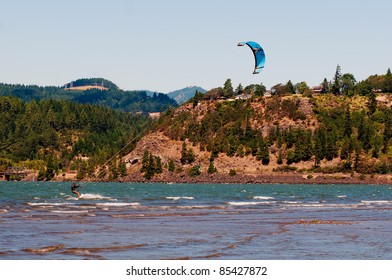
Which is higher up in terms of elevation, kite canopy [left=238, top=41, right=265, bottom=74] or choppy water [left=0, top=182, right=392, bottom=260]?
kite canopy [left=238, top=41, right=265, bottom=74]

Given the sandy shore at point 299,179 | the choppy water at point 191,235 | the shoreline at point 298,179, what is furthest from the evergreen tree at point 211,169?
the choppy water at point 191,235

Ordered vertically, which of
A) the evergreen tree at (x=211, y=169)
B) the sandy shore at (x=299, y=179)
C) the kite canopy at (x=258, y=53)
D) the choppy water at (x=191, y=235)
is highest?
the kite canopy at (x=258, y=53)

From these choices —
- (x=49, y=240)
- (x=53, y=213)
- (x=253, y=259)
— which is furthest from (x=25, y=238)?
(x=53, y=213)

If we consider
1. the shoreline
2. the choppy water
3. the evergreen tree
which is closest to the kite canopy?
the choppy water

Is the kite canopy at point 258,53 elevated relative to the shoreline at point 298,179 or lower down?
elevated

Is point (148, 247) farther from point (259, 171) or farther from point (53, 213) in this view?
point (259, 171)

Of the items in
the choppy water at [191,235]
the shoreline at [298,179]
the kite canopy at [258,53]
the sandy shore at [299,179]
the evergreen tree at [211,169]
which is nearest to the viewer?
the choppy water at [191,235]

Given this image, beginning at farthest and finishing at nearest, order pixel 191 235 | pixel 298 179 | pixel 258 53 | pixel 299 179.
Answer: pixel 299 179 < pixel 298 179 < pixel 258 53 < pixel 191 235

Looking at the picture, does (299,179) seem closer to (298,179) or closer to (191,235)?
(298,179)

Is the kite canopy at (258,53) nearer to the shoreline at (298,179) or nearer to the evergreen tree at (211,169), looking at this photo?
the shoreline at (298,179)

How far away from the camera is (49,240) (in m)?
36.5

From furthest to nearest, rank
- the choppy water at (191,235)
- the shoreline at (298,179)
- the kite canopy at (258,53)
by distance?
1. the shoreline at (298,179)
2. the kite canopy at (258,53)
3. the choppy water at (191,235)

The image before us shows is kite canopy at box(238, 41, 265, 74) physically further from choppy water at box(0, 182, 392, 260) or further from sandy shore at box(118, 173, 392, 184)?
sandy shore at box(118, 173, 392, 184)

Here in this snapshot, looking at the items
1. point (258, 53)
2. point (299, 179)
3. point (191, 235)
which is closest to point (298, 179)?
point (299, 179)
